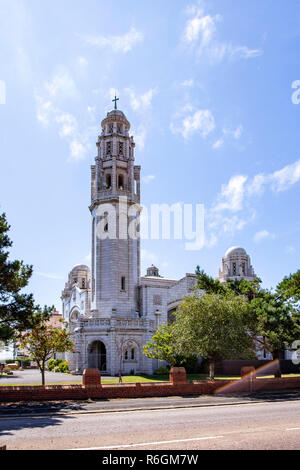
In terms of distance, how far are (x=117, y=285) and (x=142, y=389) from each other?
22185mm

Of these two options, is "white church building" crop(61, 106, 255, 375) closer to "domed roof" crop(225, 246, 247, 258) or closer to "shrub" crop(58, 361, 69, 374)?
"shrub" crop(58, 361, 69, 374)

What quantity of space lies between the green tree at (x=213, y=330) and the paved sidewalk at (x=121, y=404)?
12.5 ft

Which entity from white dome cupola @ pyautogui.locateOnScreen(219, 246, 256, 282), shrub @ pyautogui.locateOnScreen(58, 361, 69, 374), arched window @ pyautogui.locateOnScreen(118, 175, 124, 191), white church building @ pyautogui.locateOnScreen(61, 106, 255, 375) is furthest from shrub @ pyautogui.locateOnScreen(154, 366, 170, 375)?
white dome cupola @ pyautogui.locateOnScreen(219, 246, 256, 282)

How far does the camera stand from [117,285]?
4388 cm

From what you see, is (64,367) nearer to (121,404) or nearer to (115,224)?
(115,224)

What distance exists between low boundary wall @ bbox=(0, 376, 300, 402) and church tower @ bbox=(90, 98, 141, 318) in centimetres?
1950

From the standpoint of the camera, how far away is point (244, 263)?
72688mm

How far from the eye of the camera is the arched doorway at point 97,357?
42094mm

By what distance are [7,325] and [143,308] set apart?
25.7 m

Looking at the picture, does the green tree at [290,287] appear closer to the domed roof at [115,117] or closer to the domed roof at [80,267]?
the domed roof at [115,117]

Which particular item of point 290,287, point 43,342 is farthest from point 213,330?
point 43,342
